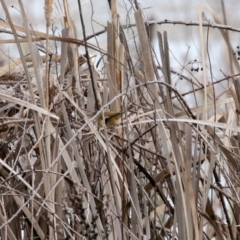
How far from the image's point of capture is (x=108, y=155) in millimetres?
708

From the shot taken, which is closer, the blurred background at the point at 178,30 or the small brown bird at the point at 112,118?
the small brown bird at the point at 112,118

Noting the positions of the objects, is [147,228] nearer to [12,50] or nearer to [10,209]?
[10,209]

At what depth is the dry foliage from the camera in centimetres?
74

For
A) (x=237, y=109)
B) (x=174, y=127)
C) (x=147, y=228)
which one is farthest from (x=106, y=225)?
(x=237, y=109)

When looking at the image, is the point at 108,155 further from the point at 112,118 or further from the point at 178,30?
the point at 178,30

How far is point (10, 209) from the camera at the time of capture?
2.79 ft

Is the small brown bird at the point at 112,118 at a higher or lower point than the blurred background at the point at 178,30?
lower

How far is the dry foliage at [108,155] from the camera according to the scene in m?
0.74

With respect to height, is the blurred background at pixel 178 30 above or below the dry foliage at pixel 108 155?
above

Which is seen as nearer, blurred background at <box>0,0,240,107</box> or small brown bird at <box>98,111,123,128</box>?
small brown bird at <box>98,111,123,128</box>

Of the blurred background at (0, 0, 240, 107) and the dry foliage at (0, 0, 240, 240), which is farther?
the blurred background at (0, 0, 240, 107)

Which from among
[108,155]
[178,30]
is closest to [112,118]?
[108,155]

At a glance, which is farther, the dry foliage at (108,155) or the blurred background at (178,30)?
the blurred background at (178,30)

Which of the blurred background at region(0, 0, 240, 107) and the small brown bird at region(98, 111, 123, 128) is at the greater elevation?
the blurred background at region(0, 0, 240, 107)
